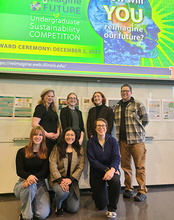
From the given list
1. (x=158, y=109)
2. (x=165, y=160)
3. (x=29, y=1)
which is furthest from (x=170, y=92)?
(x=29, y=1)

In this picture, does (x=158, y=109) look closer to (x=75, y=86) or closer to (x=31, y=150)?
(x=75, y=86)

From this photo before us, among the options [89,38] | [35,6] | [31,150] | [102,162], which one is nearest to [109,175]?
[102,162]

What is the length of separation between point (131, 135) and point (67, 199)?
1.18m

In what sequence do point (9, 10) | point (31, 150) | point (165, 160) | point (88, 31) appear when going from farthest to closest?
1. point (165, 160)
2. point (88, 31)
3. point (9, 10)
4. point (31, 150)

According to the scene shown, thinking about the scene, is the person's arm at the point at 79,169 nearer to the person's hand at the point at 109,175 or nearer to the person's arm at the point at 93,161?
the person's arm at the point at 93,161

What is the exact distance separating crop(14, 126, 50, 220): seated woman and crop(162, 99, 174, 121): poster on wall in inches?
85.4

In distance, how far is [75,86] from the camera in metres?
2.83

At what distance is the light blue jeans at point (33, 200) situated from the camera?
1755 mm

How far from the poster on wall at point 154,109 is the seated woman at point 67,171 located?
1.51m

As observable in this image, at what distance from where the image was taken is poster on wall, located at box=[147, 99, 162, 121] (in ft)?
9.84

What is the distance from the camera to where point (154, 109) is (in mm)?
3016

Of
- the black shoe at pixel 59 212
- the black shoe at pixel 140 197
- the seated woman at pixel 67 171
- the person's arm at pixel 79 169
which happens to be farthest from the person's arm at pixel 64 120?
the black shoe at pixel 140 197

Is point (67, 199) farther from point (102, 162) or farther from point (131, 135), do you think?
point (131, 135)

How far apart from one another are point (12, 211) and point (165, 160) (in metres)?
2.45
